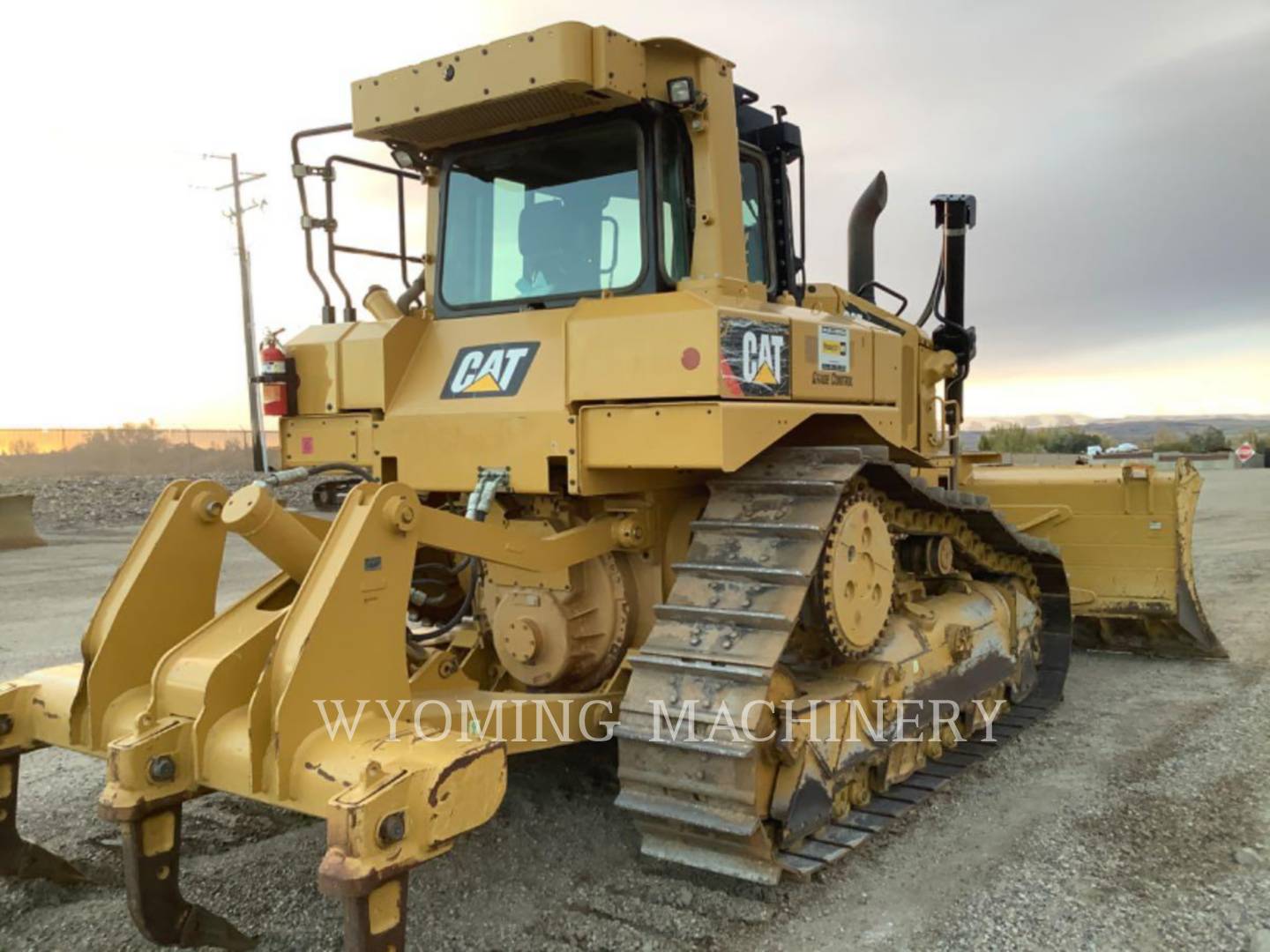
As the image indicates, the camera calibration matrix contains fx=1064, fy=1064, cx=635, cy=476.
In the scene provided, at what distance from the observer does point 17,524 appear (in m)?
18.1

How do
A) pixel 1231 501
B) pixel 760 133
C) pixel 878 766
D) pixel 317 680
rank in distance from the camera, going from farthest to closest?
pixel 1231 501 < pixel 760 133 < pixel 878 766 < pixel 317 680

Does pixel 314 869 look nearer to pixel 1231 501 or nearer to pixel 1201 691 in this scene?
pixel 1201 691

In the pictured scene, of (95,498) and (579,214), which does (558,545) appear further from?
(95,498)

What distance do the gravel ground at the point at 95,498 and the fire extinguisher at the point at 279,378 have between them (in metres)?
15.8

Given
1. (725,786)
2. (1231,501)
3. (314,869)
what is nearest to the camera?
(725,786)

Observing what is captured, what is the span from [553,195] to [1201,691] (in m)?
5.55

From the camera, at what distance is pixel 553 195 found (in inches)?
196

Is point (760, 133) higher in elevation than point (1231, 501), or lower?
higher

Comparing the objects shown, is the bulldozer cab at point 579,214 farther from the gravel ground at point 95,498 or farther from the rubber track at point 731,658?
the gravel ground at point 95,498

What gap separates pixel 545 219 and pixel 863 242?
9.67ft

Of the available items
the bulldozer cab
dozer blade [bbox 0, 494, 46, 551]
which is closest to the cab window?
the bulldozer cab

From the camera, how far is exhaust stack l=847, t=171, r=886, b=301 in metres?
7.11

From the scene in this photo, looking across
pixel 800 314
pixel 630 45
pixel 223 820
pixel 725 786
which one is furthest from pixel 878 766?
pixel 630 45

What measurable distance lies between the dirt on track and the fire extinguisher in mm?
1939
